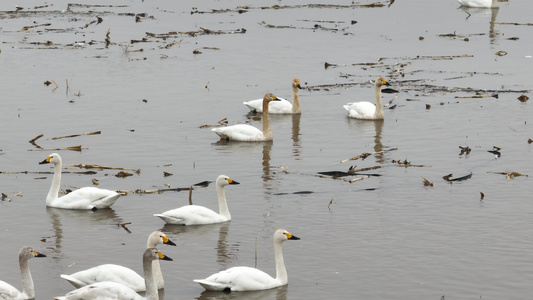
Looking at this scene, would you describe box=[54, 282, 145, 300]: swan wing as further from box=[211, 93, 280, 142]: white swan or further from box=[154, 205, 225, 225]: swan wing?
box=[211, 93, 280, 142]: white swan

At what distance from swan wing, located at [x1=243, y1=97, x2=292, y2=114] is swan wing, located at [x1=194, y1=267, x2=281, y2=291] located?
46.7 ft

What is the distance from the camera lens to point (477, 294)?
14547mm

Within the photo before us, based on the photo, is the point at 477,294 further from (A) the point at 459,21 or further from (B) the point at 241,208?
(A) the point at 459,21

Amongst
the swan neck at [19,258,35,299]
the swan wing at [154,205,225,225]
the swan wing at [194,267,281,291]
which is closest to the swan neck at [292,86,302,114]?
the swan wing at [154,205,225,225]

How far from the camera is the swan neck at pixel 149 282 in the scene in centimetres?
1370

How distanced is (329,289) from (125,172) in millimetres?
7837

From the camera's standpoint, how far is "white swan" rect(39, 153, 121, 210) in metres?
18.9

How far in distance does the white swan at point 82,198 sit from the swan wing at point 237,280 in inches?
185

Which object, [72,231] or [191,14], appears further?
[191,14]

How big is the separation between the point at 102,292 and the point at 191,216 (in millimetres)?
4738

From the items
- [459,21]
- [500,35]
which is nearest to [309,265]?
[500,35]

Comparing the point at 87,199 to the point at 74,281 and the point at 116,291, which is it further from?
the point at 116,291

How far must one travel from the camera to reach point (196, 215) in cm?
1803

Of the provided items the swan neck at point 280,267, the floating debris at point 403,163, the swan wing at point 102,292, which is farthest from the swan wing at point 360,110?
the swan wing at point 102,292
